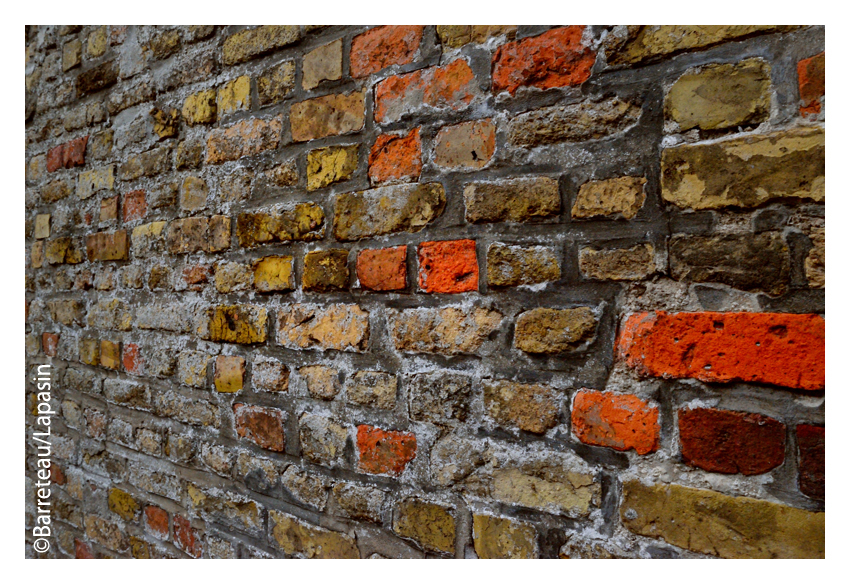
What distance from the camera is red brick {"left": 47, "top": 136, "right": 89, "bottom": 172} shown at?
1736 millimetres

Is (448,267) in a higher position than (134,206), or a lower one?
lower

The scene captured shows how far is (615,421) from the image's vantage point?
33.3 inches

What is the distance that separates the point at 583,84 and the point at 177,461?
141 cm

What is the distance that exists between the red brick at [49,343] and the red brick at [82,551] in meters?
0.67

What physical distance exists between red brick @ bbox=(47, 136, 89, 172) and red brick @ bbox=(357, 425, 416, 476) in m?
1.44

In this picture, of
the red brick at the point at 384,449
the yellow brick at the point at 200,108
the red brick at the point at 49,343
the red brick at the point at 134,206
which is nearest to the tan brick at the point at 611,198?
the red brick at the point at 384,449

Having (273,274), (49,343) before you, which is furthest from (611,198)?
(49,343)

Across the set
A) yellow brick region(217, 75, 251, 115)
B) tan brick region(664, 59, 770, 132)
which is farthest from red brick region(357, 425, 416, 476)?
yellow brick region(217, 75, 251, 115)

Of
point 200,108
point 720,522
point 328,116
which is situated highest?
point 200,108

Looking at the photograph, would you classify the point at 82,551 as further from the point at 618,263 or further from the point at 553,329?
the point at 618,263

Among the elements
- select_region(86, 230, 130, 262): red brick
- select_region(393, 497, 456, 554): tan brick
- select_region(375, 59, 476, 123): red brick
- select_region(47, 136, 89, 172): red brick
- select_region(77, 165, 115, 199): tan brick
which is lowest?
select_region(393, 497, 456, 554): tan brick

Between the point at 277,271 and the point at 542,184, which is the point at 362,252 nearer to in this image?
the point at 277,271

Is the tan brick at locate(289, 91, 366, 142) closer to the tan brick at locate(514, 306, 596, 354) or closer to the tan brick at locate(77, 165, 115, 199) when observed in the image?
the tan brick at locate(514, 306, 596, 354)

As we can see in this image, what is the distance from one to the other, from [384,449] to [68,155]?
1598 millimetres
